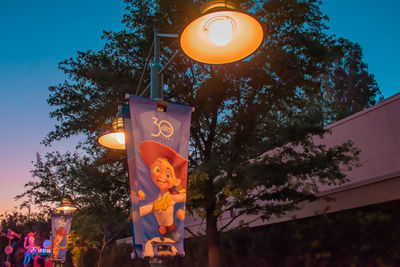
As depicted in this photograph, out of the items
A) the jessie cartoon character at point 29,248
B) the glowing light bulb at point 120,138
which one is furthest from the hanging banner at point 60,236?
the jessie cartoon character at point 29,248

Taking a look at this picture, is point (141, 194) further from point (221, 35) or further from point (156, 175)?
point (221, 35)

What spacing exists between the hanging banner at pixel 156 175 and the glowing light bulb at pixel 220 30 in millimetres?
1016

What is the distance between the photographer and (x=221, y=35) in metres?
3.98

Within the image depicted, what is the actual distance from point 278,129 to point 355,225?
4.40 meters

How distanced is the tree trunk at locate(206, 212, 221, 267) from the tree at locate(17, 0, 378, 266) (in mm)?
32

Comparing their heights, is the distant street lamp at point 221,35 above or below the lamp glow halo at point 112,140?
above

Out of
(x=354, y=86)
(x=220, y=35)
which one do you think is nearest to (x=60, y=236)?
(x=220, y=35)

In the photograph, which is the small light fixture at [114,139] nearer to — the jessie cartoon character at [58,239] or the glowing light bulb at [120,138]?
the glowing light bulb at [120,138]

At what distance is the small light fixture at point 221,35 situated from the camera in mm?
3801

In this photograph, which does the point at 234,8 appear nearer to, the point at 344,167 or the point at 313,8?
Answer: the point at 313,8

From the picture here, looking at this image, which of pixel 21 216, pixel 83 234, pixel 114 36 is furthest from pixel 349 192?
pixel 21 216

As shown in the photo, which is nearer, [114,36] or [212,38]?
→ [212,38]

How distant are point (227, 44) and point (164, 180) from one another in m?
1.86

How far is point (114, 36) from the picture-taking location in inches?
437
